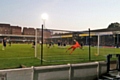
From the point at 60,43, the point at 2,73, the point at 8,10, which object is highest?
the point at 8,10

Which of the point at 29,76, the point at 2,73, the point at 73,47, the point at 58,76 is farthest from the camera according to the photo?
the point at 73,47

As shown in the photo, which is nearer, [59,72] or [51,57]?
[59,72]

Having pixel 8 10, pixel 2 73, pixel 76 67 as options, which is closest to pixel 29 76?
pixel 2 73

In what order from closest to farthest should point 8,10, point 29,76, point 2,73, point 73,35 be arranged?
point 2,73, point 29,76, point 73,35, point 8,10

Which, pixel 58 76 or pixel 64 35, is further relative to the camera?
pixel 64 35

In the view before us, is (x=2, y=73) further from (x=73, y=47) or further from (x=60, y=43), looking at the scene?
(x=73, y=47)

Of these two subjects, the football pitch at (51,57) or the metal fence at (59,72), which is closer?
the metal fence at (59,72)

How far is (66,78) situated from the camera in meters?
8.27

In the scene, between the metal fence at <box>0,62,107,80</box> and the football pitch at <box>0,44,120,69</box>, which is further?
the football pitch at <box>0,44,120,69</box>

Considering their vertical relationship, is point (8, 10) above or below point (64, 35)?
above

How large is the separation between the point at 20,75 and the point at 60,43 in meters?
7.48

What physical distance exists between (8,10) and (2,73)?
75.5 feet

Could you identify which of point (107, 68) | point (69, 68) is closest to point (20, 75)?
point (69, 68)

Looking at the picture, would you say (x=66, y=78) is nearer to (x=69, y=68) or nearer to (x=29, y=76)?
(x=69, y=68)
